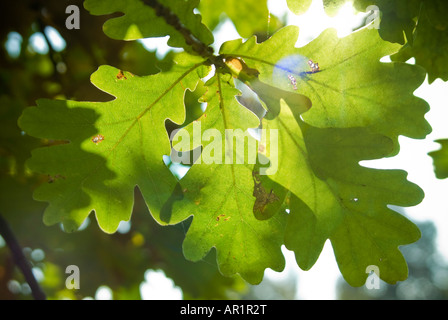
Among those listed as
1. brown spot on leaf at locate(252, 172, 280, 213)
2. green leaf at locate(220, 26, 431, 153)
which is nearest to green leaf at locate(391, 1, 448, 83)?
green leaf at locate(220, 26, 431, 153)

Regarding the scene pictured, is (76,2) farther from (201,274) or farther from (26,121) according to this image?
(201,274)

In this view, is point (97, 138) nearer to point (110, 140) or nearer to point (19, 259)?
point (110, 140)

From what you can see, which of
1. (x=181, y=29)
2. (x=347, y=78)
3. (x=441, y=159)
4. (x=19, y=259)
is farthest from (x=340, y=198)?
(x=19, y=259)

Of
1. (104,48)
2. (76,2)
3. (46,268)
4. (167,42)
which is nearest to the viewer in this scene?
(167,42)

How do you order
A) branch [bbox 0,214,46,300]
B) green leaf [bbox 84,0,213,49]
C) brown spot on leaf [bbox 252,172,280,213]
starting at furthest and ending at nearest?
1. branch [bbox 0,214,46,300]
2. brown spot on leaf [bbox 252,172,280,213]
3. green leaf [bbox 84,0,213,49]

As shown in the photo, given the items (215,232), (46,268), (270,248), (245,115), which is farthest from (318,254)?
(46,268)

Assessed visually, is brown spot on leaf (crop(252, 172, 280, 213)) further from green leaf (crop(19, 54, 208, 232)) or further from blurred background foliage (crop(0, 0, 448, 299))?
blurred background foliage (crop(0, 0, 448, 299))

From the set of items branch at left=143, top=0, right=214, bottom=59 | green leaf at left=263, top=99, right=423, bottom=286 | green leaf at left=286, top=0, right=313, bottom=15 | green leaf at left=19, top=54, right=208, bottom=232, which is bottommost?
green leaf at left=263, top=99, right=423, bottom=286
